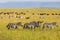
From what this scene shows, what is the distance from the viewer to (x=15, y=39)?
22.3 metres

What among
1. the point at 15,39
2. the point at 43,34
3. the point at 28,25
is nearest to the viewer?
the point at 15,39

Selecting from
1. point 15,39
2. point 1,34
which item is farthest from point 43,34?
point 1,34

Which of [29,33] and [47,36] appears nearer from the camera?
[47,36]

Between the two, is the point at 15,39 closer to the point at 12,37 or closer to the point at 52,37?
the point at 12,37

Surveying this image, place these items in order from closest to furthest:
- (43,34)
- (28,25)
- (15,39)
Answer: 1. (15,39)
2. (43,34)
3. (28,25)

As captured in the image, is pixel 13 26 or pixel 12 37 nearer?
pixel 12 37

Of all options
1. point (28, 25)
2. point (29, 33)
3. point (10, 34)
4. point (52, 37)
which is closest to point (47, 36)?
point (52, 37)

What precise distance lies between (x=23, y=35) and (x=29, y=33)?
1053 millimetres

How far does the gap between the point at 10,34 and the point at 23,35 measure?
1.67 m

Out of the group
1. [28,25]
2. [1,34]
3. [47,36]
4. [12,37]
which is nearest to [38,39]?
[47,36]

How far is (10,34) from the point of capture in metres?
24.7

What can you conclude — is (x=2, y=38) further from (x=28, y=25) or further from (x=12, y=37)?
(x=28, y=25)

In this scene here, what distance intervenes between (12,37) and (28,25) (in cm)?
747

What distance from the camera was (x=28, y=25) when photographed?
1206 inches
